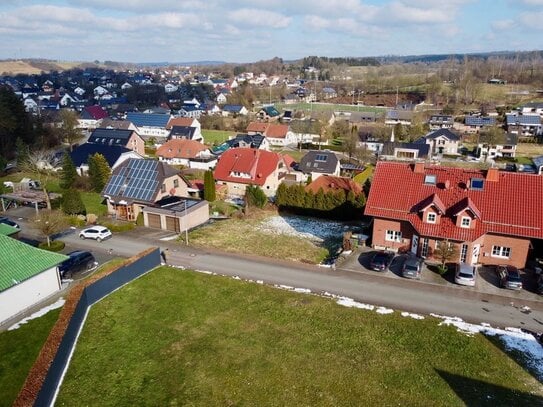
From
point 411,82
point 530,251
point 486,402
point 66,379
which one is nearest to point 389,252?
point 530,251

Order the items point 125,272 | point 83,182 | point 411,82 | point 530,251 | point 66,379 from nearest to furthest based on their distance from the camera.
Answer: point 66,379, point 125,272, point 530,251, point 83,182, point 411,82

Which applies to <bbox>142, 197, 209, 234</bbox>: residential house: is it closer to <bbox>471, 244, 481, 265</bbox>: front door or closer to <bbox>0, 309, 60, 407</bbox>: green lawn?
<bbox>0, 309, 60, 407</bbox>: green lawn

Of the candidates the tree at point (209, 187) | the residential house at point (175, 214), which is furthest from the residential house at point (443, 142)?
the residential house at point (175, 214)

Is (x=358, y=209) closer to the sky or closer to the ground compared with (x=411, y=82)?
closer to the ground

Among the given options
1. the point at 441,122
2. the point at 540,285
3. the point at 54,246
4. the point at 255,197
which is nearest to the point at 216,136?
the point at 255,197

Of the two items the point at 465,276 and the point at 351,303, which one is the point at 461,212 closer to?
the point at 465,276

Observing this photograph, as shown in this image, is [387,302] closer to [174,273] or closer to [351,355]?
[351,355]

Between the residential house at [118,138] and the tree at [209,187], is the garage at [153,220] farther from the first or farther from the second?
the residential house at [118,138]

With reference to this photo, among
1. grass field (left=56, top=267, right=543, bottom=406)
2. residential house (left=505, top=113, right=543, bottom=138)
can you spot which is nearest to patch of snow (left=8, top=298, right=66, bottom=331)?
grass field (left=56, top=267, right=543, bottom=406)
